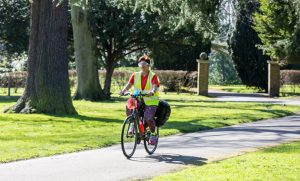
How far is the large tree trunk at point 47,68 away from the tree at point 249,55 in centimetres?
2566

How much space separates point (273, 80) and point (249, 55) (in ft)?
23.1

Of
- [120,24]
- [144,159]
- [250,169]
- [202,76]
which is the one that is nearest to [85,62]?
[120,24]

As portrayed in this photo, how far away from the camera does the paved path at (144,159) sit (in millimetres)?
8758

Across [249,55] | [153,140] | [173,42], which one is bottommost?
[153,140]

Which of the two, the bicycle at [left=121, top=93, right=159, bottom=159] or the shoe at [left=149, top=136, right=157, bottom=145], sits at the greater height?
the bicycle at [left=121, top=93, right=159, bottom=159]

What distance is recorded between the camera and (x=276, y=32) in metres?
40.9

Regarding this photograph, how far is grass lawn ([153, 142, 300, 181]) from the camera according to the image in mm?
8461

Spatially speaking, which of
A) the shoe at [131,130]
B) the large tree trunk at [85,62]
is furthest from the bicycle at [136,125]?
the large tree trunk at [85,62]

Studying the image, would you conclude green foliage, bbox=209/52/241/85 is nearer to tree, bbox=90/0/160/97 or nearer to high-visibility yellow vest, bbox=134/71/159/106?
tree, bbox=90/0/160/97

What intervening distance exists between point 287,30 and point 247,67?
7032 mm

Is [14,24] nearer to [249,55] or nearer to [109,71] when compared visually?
[109,71]

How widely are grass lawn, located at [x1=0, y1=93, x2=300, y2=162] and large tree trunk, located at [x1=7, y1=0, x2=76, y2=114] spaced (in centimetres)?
77

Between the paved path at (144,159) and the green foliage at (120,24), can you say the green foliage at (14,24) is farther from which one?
the paved path at (144,159)

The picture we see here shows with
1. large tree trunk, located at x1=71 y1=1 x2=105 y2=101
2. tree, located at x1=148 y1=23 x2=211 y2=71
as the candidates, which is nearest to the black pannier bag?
large tree trunk, located at x1=71 y1=1 x2=105 y2=101
